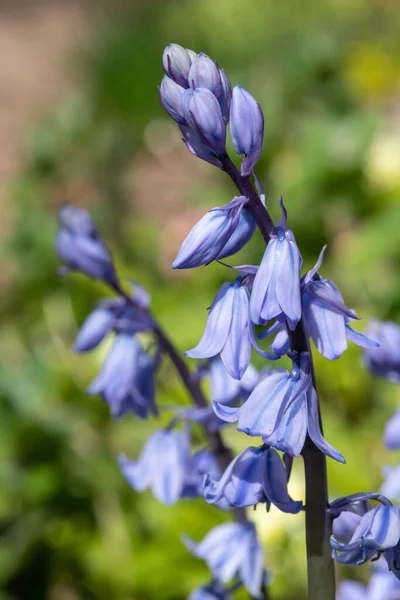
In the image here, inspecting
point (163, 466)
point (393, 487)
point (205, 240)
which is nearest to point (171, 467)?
point (163, 466)

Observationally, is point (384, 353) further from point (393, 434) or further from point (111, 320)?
point (111, 320)

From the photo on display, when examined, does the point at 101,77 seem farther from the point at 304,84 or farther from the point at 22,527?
the point at 22,527

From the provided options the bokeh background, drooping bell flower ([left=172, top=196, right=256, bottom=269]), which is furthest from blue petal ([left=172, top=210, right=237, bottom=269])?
the bokeh background

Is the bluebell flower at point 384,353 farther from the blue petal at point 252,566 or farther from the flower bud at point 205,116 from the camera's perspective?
the flower bud at point 205,116

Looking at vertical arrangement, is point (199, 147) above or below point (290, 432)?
above

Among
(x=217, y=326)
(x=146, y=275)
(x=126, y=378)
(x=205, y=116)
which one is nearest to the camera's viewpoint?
(x=205, y=116)

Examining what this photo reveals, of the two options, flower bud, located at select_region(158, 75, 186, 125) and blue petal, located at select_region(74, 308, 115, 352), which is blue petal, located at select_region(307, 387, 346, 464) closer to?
flower bud, located at select_region(158, 75, 186, 125)
